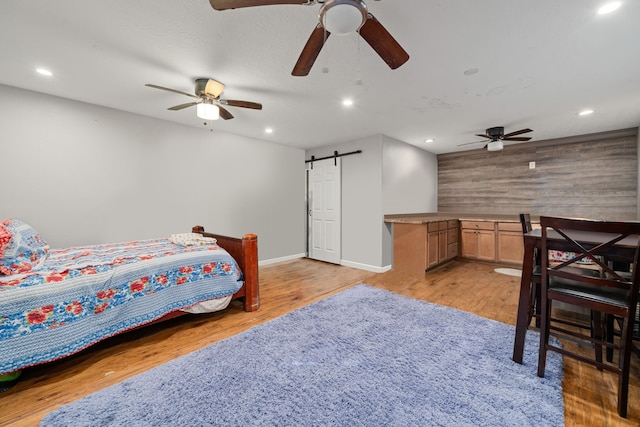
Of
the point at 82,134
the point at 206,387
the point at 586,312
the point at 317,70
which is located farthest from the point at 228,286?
the point at 586,312

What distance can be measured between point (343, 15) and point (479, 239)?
4776mm

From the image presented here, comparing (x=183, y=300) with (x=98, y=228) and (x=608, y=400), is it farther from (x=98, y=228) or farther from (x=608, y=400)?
(x=608, y=400)

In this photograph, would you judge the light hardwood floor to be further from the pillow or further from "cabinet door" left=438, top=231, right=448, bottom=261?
the pillow

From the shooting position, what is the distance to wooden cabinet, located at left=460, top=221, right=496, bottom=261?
15.1 feet

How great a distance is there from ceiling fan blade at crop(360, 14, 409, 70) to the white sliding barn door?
330 cm

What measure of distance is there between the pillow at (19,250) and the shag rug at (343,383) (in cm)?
108

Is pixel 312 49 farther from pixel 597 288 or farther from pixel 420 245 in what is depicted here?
pixel 420 245

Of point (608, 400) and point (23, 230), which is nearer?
point (608, 400)

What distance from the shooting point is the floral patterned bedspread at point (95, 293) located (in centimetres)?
161

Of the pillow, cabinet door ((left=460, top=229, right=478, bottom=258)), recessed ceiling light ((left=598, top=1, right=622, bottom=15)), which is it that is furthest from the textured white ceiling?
cabinet door ((left=460, top=229, right=478, bottom=258))

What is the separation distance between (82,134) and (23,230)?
52.6 inches

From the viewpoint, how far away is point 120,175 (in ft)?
10.8

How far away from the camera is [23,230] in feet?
7.50

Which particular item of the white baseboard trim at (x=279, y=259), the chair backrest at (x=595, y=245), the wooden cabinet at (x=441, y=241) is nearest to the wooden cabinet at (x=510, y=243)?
the wooden cabinet at (x=441, y=241)
